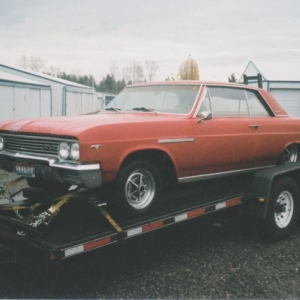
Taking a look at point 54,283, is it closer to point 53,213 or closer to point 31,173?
point 53,213

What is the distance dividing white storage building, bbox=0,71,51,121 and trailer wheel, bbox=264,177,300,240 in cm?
1551

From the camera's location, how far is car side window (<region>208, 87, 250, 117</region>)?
511 centimetres

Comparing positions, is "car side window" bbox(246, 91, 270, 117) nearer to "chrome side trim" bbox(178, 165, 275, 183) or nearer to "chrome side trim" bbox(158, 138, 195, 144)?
"chrome side trim" bbox(178, 165, 275, 183)

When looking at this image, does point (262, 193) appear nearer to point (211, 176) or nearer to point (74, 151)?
point (211, 176)

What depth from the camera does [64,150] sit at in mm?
3703

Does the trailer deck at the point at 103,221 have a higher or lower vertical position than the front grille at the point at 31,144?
lower

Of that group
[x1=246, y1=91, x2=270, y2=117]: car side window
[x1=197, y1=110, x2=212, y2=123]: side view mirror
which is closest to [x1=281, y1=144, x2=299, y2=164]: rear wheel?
[x1=246, y1=91, x2=270, y2=117]: car side window

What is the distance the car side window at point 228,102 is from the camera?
16.8ft

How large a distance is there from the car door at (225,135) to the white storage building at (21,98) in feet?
48.9

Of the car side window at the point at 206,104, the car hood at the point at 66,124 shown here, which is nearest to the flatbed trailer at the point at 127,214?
the car hood at the point at 66,124

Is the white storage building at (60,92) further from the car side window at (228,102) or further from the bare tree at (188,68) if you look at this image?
the car side window at (228,102)

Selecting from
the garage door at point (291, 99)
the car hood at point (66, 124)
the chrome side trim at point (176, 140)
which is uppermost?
the garage door at point (291, 99)

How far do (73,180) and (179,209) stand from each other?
4.12 ft

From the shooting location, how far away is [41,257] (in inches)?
128
